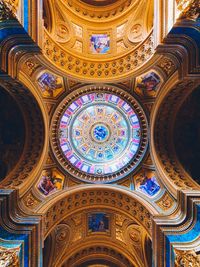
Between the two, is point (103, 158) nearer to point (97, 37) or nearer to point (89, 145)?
point (89, 145)

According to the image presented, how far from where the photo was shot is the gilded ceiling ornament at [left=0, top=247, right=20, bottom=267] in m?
11.7

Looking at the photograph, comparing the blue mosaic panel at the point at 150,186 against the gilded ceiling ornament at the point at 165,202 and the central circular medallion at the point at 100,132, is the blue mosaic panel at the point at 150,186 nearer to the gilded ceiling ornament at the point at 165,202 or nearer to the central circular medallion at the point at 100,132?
the gilded ceiling ornament at the point at 165,202

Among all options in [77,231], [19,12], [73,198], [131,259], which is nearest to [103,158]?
[73,198]

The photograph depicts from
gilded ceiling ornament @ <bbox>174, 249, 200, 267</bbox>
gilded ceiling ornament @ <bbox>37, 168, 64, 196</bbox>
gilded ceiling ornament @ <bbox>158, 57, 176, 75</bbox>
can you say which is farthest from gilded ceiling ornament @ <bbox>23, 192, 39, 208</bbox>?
gilded ceiling ornament @ <bbox>158, 57, 176, 75</bbox>

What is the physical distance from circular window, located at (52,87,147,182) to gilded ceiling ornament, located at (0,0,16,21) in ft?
28.6

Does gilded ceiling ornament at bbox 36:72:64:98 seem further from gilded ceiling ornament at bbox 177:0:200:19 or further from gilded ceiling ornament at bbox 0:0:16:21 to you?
gilded ceiling ornament at bbox 177:0:200:19

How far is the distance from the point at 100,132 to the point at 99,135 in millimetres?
239

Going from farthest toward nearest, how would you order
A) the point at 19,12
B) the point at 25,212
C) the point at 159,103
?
the point at 159,103
the point at 25,212
the point at 19,12

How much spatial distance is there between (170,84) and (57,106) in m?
7.35

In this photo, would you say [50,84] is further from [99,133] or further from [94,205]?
[94,205]

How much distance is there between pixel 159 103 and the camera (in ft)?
55.5

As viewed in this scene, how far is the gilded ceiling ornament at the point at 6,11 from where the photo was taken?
9952 mm

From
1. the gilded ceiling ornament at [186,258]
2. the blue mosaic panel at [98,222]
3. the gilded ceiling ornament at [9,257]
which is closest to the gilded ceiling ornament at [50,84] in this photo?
the blue mosaic panel at [98,222]

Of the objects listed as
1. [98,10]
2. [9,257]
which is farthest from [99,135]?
[9,257]
